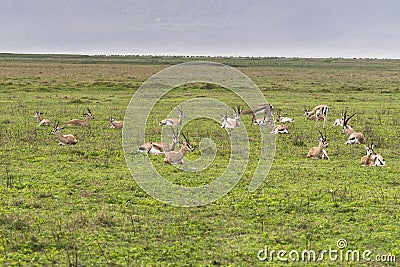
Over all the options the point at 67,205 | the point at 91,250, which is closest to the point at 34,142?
the point at 67,205

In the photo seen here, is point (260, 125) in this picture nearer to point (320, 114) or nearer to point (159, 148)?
point (320, 114)

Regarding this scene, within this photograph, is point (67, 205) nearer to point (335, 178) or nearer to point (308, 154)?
point (335, 178)

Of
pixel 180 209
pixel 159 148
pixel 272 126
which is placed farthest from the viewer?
pixel 272 126

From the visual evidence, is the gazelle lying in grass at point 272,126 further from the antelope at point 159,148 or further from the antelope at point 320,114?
the antelope at point 159,148

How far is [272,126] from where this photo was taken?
1755 centimetres

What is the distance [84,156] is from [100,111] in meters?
10.3

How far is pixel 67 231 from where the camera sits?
733 centimetres
